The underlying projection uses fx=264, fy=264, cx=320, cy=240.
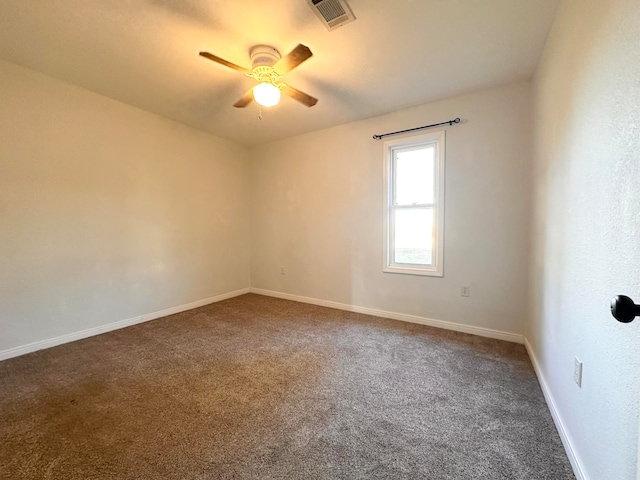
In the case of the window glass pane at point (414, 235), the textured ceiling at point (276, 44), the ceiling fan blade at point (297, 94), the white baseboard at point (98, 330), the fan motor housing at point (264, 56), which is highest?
the textured ceiling at point (276, 44)

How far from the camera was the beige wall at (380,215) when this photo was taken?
8.90 ft

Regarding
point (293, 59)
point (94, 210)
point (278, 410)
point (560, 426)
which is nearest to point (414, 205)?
point (293, 59)

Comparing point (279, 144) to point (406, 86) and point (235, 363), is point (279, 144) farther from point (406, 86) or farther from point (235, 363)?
point (235, 363)

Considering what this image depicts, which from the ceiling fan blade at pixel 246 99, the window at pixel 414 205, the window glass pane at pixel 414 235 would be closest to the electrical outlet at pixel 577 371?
the window at pixel 414 205

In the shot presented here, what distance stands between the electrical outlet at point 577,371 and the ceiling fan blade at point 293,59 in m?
2.39

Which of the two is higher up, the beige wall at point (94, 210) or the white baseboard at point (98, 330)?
the beige wall at point (94, 210)

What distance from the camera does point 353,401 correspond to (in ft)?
5.91

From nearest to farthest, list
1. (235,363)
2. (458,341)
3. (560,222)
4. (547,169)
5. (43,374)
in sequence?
(560,222) < (547,169) < (43,374) < (235,363) < (458,341)

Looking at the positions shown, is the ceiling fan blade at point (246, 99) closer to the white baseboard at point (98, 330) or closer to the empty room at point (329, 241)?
the empty room at point (329, 241)

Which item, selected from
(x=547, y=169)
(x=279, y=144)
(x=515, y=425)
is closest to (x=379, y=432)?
(x=515, y=425)

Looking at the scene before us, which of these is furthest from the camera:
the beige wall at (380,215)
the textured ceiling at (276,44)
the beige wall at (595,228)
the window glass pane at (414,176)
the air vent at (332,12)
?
the window glass pane at (414,176)

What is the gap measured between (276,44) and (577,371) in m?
2.88

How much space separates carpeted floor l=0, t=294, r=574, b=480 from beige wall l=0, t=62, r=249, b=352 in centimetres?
52

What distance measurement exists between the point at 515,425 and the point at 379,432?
0.82 metres
